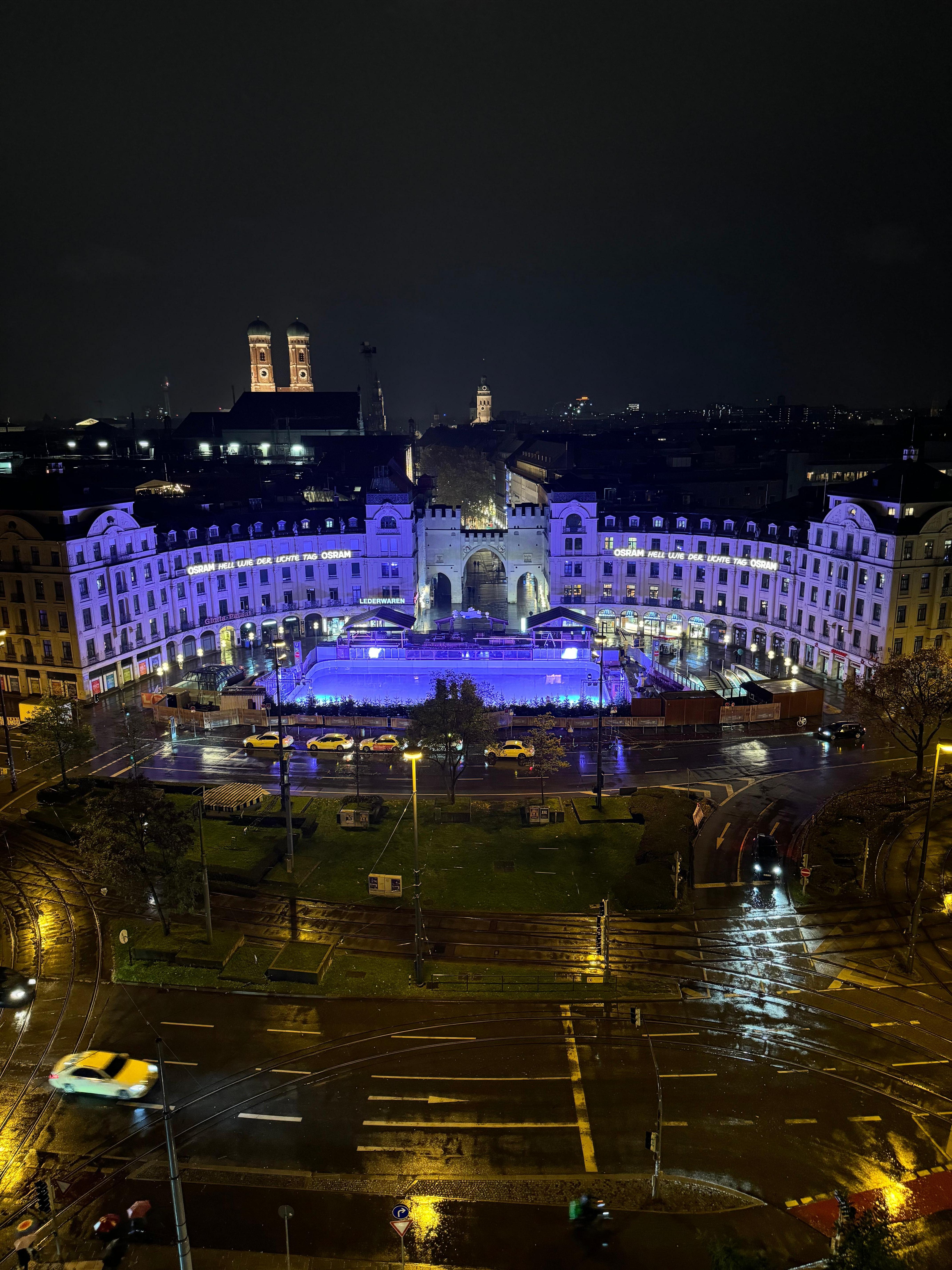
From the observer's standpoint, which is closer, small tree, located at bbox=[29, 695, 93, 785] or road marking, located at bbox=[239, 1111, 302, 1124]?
road marking, located at bbox=[239, 1111, 302, 1124]

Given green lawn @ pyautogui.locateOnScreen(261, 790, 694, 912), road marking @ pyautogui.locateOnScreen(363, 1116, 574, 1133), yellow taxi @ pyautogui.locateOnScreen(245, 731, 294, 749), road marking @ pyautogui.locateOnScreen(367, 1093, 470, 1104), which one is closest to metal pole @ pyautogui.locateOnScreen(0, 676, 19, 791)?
yellow taxi @ pyautogui.locateOnScreen(245, 731, 294, 749)

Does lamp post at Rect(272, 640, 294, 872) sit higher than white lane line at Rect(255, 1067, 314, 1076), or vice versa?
lamp post at Rect(272, 640, 294, 872)

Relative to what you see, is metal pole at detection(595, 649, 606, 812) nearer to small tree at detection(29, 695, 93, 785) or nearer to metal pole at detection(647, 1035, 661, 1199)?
metal pole at detection(647, 1035, 661, 1199)

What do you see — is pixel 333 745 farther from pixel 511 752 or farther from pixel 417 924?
pixel 417 924

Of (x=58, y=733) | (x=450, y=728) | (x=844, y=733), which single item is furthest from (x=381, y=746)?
(x=844, y=733)

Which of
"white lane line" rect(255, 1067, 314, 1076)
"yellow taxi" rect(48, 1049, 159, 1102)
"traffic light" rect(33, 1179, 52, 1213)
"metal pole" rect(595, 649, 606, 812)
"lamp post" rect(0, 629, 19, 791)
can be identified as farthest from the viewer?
"lamp post" rect(0, 629, 19, 791)

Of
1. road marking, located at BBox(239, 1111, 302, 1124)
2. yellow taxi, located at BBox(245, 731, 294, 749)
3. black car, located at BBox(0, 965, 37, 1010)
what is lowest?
black car, located at BBox(0, 965, 37, 1010)

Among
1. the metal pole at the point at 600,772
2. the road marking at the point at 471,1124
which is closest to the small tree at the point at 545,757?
the metal pole at the point at 600,772

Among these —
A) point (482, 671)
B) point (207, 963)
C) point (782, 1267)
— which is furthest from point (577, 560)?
point (782, 1267)

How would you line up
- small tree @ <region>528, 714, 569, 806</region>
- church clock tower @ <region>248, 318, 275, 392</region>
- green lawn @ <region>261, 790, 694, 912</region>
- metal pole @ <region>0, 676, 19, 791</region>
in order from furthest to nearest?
1. church clock tower @ <region>248, 318, 275, 392</region>
2. metal pole @ <region>0, 676, 19, 791</region>
3. small tree @ <region>528, 714, 569, 806</region>
4. green lawn @ <region>261, 790, 694, 912</region>
